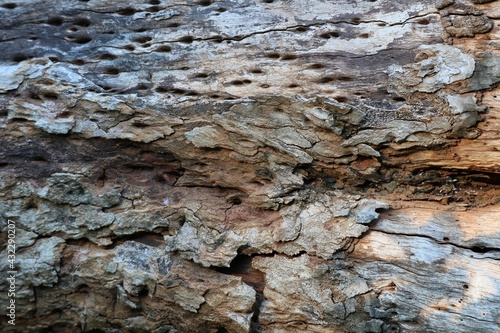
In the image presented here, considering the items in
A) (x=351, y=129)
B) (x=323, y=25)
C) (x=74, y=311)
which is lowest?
(x=74, y=311)

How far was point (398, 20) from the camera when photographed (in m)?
3.32

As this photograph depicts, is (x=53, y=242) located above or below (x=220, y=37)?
below

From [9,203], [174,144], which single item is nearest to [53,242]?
[9,203]

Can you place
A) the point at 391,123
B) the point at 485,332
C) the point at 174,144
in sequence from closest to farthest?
the point at 485,332 < the point at 391,123 < the point at 174,144

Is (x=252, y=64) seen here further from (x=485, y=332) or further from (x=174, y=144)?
(x=485, y=332)

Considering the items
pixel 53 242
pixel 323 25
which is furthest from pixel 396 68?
pixel 53 242

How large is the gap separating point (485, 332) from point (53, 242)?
102 inches

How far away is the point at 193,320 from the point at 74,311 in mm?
852

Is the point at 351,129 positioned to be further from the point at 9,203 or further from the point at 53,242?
the point at 9,203

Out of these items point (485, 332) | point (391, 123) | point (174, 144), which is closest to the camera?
point (485, 332)

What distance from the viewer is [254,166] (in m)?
3.28

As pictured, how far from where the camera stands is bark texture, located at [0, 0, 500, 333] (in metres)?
2.98

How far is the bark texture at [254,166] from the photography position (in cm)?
298

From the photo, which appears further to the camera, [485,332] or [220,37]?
[220,37]
